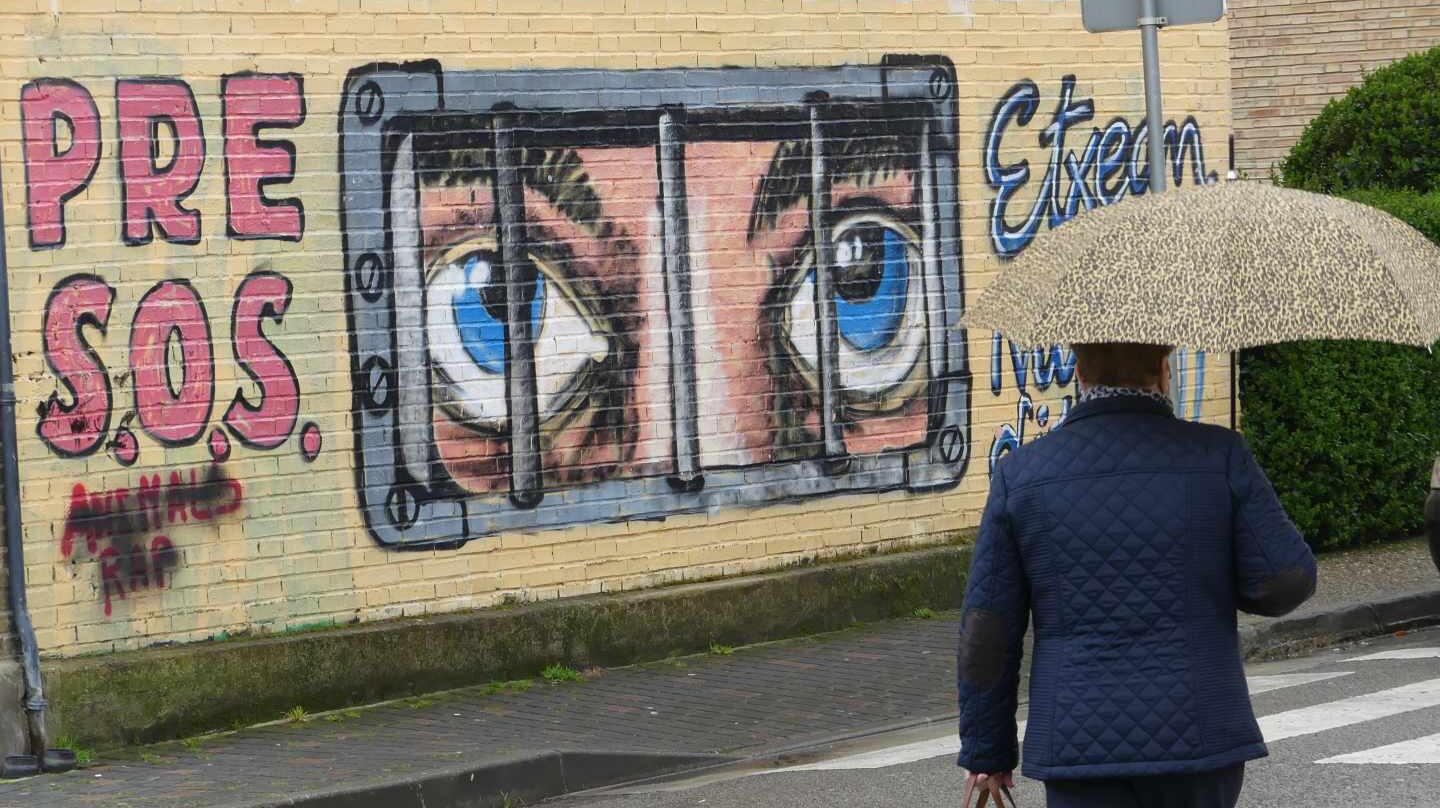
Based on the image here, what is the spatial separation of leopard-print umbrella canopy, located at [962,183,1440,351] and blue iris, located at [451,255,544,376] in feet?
19.2

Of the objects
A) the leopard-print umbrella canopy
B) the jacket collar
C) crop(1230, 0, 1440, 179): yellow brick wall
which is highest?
crop(1230, 0, 1440, 179): yellow brick wall

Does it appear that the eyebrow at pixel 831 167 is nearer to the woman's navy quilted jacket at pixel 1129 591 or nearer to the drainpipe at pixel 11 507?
the drainpipe at pixel 11 507

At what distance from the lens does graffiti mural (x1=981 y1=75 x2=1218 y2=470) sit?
459 inches

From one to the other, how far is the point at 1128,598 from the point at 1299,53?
48.3 ft

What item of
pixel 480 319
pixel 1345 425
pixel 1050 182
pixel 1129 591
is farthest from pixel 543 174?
pixel 1129 591

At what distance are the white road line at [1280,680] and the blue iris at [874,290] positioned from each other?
112 inches

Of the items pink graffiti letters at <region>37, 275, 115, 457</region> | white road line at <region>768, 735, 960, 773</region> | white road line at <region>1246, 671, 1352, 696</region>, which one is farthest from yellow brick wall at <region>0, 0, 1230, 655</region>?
white road line at <region>1246, 671, 1352, 696</region>

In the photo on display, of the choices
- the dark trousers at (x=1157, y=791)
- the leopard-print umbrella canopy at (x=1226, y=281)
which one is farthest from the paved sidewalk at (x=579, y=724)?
the leopard-print umbrella canopy at (x=1226, y=281)

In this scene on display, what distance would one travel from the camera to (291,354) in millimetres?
9211

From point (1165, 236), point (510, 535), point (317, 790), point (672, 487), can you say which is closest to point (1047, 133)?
point (672, 487)

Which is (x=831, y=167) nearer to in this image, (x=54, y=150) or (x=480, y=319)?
(x=480, y=319)

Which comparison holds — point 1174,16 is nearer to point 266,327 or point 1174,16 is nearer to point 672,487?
point 672,487

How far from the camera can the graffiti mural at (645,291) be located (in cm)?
955

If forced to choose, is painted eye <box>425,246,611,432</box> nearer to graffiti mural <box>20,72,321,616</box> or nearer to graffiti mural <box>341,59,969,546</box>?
graffiti mural <box>341,59,969,546</box>
